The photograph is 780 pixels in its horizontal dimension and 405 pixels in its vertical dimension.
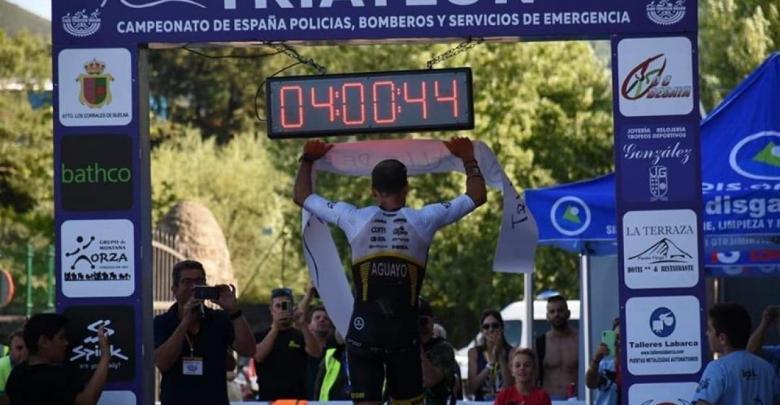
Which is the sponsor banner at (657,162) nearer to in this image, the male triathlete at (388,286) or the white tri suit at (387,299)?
the male triathlete at (388,286)

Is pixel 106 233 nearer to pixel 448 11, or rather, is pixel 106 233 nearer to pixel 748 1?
pixel 448 11

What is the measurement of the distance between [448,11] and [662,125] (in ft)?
5.37

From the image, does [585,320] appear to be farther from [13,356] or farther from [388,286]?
[388,286]

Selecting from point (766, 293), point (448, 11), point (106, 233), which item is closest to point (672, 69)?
point (448, 11)

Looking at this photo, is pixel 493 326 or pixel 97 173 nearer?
pixel 97 173

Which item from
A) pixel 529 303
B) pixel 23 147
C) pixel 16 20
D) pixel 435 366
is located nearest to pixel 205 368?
pixel 435 366

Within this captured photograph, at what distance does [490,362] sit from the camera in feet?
53.9

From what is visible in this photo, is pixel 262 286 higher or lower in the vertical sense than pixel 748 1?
lower

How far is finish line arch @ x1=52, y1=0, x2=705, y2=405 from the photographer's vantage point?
455 inches

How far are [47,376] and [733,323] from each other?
167 inches

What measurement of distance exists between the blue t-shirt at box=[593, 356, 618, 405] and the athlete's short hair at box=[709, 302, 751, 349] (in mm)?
2855

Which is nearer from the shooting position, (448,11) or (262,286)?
(448,11)

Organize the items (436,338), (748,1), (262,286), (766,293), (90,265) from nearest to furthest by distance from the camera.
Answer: (90,265)
(436,338)
(766,293)
(748,1)
(262,286)

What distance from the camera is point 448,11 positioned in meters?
11.6
